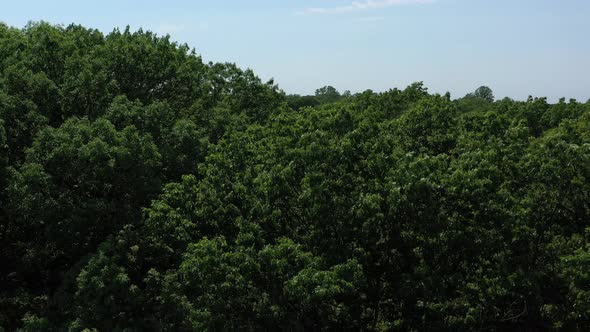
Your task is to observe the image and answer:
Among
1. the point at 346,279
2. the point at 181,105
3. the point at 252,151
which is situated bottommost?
the point at 346,279

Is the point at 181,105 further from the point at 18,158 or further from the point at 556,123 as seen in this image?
the point at 556,123

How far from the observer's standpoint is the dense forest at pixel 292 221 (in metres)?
20.5

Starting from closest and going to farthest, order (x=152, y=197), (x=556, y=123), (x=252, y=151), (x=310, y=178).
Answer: (x=310, y=178) < (x=252, y=151) < (x=152, y=197) < (x=556, y=123)

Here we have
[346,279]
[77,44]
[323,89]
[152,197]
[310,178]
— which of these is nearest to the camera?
[346,279]

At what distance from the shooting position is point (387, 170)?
22.2 metres

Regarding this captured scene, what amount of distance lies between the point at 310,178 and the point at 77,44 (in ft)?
65.8

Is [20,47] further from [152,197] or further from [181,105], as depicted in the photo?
[152,197]

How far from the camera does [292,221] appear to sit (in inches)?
920

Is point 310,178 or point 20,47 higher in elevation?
point 20,47

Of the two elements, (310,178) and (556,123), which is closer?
(310,178)

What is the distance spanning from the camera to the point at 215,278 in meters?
20.4

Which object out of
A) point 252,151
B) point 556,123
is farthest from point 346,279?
point 556,123

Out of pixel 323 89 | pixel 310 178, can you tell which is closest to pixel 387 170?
pixel 310 178

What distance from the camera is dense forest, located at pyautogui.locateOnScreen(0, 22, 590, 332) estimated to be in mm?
20500
